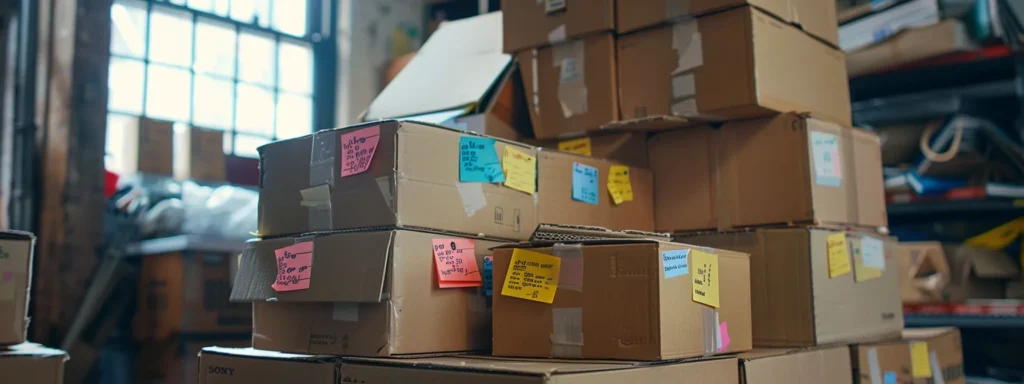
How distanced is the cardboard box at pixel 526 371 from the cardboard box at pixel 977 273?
1.73 metres

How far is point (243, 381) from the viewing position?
1465mm

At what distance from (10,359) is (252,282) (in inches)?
20.8

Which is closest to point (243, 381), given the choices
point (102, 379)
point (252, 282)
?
point (252, 282)

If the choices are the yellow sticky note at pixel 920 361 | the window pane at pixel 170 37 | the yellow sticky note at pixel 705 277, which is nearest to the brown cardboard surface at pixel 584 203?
the yellow sticky note at pixel 705 277

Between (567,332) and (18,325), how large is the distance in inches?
46.7

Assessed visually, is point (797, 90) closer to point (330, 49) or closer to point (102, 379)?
point (102, 379)

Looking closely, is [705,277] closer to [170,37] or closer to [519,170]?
[519,170]

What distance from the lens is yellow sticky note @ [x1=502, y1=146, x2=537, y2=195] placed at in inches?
62.1

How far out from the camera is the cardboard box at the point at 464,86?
1.94m

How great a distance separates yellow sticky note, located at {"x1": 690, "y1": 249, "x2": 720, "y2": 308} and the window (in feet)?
8.54

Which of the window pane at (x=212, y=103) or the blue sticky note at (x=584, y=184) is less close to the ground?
the window pane at (x=212, y=103)

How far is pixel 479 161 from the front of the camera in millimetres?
1530

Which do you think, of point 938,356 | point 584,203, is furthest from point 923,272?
point 584,203

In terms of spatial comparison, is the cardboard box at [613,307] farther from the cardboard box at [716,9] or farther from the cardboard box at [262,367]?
the cardboard box at [716,9]
